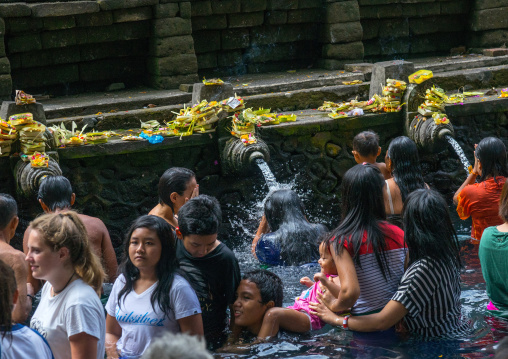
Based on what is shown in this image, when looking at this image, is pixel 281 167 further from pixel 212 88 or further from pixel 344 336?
pixel 344 336

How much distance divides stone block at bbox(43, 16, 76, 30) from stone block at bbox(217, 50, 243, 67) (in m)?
2.81

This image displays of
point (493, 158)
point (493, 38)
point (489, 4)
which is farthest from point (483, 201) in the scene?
point (489, 4)

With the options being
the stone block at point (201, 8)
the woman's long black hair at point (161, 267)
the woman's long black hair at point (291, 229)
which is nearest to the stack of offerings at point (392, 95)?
the woman's long black hair at point (291, 229)

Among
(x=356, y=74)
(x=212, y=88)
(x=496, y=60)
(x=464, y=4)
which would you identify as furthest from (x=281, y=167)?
(x=464, y=4)

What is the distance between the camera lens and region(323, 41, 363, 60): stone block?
1170cm

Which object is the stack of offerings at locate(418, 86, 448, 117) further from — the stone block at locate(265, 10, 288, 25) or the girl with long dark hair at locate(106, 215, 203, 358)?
the girl with long dark hair at locate(106, 215, 203, 358)

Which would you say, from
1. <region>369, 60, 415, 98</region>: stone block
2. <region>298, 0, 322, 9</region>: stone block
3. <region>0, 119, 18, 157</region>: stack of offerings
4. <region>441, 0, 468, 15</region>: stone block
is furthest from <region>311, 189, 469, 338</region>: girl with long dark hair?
<region>441, 0, 468, 15</region>: stone block

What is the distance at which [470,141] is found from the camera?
349 inches

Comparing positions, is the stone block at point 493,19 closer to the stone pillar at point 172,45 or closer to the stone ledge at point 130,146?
the stone pillar at point 172,45

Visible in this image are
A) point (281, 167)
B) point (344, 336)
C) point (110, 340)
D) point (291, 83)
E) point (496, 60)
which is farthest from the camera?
point (496, 60)

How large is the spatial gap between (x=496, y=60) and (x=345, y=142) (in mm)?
4633

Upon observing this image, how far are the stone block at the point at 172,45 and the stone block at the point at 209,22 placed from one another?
0.74 metres

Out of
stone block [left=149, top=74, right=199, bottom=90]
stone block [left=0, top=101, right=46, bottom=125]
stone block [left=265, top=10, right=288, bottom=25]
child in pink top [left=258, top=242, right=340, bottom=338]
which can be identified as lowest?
child in pink top [left=258, top=242, right=340, bottom=338]

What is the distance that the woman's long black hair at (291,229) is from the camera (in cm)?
529
